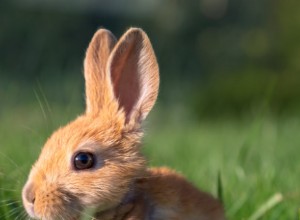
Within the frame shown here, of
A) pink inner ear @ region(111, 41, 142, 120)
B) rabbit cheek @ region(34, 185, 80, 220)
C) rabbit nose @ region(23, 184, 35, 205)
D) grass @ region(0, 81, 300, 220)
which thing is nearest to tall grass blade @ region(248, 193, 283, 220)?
grass @ region(0, 81, 300, 220)

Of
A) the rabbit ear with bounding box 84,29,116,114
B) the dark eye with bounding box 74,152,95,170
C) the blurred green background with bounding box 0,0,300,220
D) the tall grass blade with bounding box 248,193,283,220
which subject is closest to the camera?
the dark eye with bounding box 74,152,95,170

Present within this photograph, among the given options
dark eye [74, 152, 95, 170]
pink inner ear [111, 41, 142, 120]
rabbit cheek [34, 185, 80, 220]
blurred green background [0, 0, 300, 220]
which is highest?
pink inner ear [111, 41, 142, 120]

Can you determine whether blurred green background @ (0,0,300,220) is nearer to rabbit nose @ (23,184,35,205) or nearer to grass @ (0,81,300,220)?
grass @ (0,81,300,220)

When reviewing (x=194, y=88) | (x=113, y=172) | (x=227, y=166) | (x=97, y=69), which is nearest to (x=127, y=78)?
(x=97, y=69)

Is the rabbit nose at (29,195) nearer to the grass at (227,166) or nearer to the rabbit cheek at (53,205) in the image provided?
the rabbit cheek at (53,205)

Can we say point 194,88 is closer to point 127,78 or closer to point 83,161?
point 127,78

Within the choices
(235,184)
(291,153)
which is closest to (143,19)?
(291,153)
